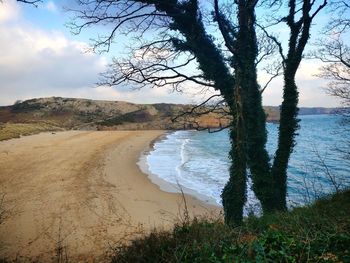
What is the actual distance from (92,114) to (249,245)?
75.8 m

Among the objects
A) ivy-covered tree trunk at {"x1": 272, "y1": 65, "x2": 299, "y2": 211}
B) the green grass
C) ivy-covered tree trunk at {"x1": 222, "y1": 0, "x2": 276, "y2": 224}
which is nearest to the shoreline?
ivy-covered tree trunk at {"x1": 222, "y1": 0, "x2": 276, "y2": 224}

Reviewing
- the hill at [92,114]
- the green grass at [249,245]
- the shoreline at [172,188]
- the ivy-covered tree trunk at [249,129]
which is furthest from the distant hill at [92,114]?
the green grass at [249,245]

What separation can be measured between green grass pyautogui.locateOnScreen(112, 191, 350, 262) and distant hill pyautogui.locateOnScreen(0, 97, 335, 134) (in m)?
61.7

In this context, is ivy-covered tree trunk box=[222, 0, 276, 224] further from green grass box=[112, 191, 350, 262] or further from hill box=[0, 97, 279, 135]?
hill box=[0, 97, 279, 135]

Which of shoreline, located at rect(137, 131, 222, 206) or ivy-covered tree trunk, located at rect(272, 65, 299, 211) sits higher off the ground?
ivy-covered tree trunk, located at rect(272, 65, 299, 211)

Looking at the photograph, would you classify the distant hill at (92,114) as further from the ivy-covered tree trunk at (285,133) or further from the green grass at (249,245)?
the green grass at (249,245)

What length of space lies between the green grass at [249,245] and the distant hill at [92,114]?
61.7 meters

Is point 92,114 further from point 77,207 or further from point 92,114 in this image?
point 77,207

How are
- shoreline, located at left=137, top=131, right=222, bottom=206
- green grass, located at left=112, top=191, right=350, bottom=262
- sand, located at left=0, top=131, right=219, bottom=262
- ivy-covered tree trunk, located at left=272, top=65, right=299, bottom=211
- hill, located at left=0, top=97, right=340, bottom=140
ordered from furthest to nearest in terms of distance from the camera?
1. hill, located at left=0, top=97, right=340, bottom=140
2. shoreline, located at left=137, top=131, right=222, bottom=206
3. ivy-covered tree trunk, located at left=272, top=65, right=299, bottom=211
4. sand, located at left=0, top=131, right=219, bottom=262
5. green grass, located at left=112, top=191, right=350, bottom=262

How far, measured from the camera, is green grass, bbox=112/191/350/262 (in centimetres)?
393

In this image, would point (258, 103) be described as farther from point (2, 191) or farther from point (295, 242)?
point (2, 191)

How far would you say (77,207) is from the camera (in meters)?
12.5

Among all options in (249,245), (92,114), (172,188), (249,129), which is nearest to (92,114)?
(92,114)

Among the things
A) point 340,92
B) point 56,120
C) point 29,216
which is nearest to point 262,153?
point 340,92
